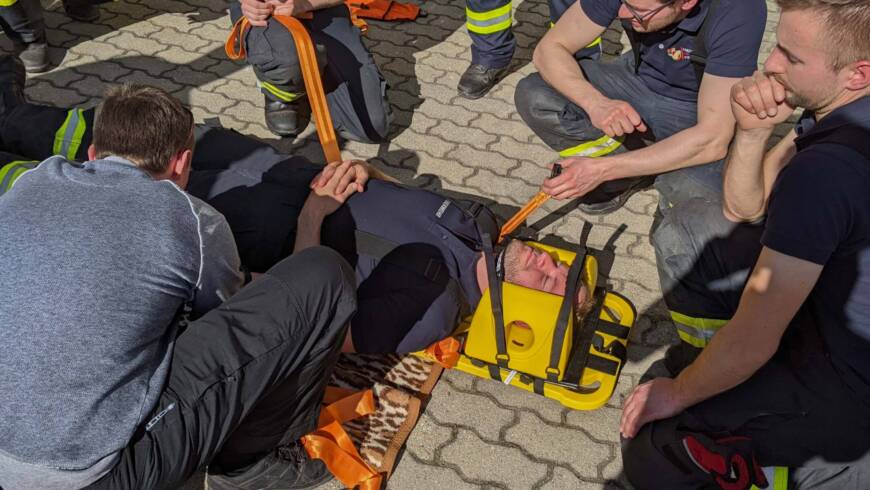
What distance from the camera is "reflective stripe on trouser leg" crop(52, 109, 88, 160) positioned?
3.65m

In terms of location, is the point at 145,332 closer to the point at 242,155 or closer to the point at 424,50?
the point at 242,155

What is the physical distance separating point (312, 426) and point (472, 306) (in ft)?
2.82

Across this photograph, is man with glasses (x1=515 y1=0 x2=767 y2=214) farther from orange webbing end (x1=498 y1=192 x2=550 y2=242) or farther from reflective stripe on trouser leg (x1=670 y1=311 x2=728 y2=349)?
reflective stripe on trouser leg (x1=670 y1=311 x2=728 y2=349)

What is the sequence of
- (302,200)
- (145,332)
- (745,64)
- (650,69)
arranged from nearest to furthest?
1. (145,332)
2. (302,200)
3. (745,64)
4. (650,69)

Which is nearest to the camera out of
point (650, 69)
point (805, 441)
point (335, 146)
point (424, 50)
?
point (805, 441)

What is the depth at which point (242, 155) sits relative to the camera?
11.8 ft

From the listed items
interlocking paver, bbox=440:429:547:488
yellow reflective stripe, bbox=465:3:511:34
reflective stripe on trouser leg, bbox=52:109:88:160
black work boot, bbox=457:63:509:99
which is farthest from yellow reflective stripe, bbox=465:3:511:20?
interlocking paver, bbox=440:429:547:488

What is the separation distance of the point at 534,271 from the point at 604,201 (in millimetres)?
1109

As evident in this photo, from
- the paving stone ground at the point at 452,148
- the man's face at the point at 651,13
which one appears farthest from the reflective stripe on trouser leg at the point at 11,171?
the man's face at the point at 651,13

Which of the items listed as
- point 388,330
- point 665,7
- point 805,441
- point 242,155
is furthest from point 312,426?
point 665,7

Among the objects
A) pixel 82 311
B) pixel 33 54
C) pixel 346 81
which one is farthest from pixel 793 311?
pixel 33 54

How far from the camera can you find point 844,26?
90.1 inches

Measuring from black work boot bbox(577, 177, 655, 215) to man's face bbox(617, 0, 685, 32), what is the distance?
88 centimetres

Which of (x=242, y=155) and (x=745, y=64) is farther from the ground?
(x=745, y=64)
